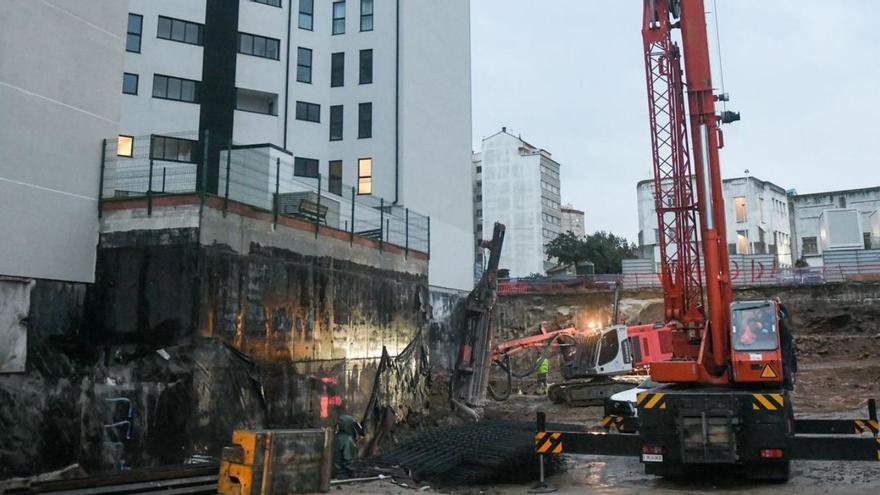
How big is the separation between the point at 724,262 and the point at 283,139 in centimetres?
2392

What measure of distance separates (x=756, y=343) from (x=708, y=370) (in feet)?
3.70

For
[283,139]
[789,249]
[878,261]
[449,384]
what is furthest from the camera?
[789,249]

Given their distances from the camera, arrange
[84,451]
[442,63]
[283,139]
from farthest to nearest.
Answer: [442,63]
[283,139]
[84,451]

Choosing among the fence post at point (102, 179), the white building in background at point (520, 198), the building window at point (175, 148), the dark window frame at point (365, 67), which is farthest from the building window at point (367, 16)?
the white building in background at point (520, 198)

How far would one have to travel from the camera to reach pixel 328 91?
113 feet

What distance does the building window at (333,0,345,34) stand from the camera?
34844 mm

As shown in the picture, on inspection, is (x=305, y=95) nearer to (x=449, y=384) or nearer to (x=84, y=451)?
(x=449, y=384)

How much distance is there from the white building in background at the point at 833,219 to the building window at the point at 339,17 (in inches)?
1808

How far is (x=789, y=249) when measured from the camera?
6372 centimetres

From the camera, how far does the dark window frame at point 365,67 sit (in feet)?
111

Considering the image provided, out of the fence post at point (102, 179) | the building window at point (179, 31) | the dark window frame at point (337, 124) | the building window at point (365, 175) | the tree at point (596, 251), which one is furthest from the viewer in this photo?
the tree at point (596, 251)

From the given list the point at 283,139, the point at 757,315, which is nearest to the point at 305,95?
the point at 283,139

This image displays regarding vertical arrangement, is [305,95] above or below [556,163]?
below

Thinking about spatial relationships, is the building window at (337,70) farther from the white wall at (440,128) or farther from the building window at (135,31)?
the building window at (135,31)
